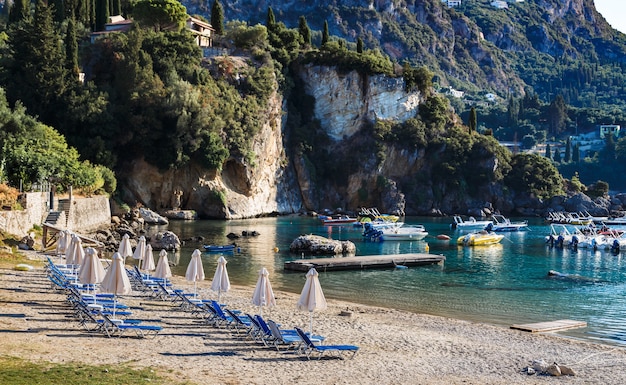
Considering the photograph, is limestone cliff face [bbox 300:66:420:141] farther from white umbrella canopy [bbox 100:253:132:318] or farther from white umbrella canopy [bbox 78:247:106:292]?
white umbrella canopy [bbox 100:253:132:318]

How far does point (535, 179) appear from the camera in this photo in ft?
416

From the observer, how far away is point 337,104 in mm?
→ 118625

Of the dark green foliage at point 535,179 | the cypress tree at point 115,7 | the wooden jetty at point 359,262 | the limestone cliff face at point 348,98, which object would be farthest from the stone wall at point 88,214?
the dark green foliage at point 535,179

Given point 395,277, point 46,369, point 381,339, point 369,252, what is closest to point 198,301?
point 381,339

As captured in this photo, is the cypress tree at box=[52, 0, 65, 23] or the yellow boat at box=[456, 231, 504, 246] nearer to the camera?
the yellow boat at box=[456, 231, 504, 246]

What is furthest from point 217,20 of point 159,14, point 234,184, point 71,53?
point 71,53

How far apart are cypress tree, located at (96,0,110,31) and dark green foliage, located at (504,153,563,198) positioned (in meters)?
69.0

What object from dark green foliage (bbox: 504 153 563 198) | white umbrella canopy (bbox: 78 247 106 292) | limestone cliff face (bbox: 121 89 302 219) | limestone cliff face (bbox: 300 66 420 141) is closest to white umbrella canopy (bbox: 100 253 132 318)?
white umbrella canopy (bbox: 78 247 106 292)

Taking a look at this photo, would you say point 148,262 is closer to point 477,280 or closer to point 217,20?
point 477,280

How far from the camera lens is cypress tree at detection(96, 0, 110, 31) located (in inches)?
3898

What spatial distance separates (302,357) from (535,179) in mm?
113165

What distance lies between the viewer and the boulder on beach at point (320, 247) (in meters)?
55.9

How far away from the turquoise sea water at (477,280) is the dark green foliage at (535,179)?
2172 inches

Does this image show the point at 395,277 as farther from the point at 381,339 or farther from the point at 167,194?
the point at 167,194
